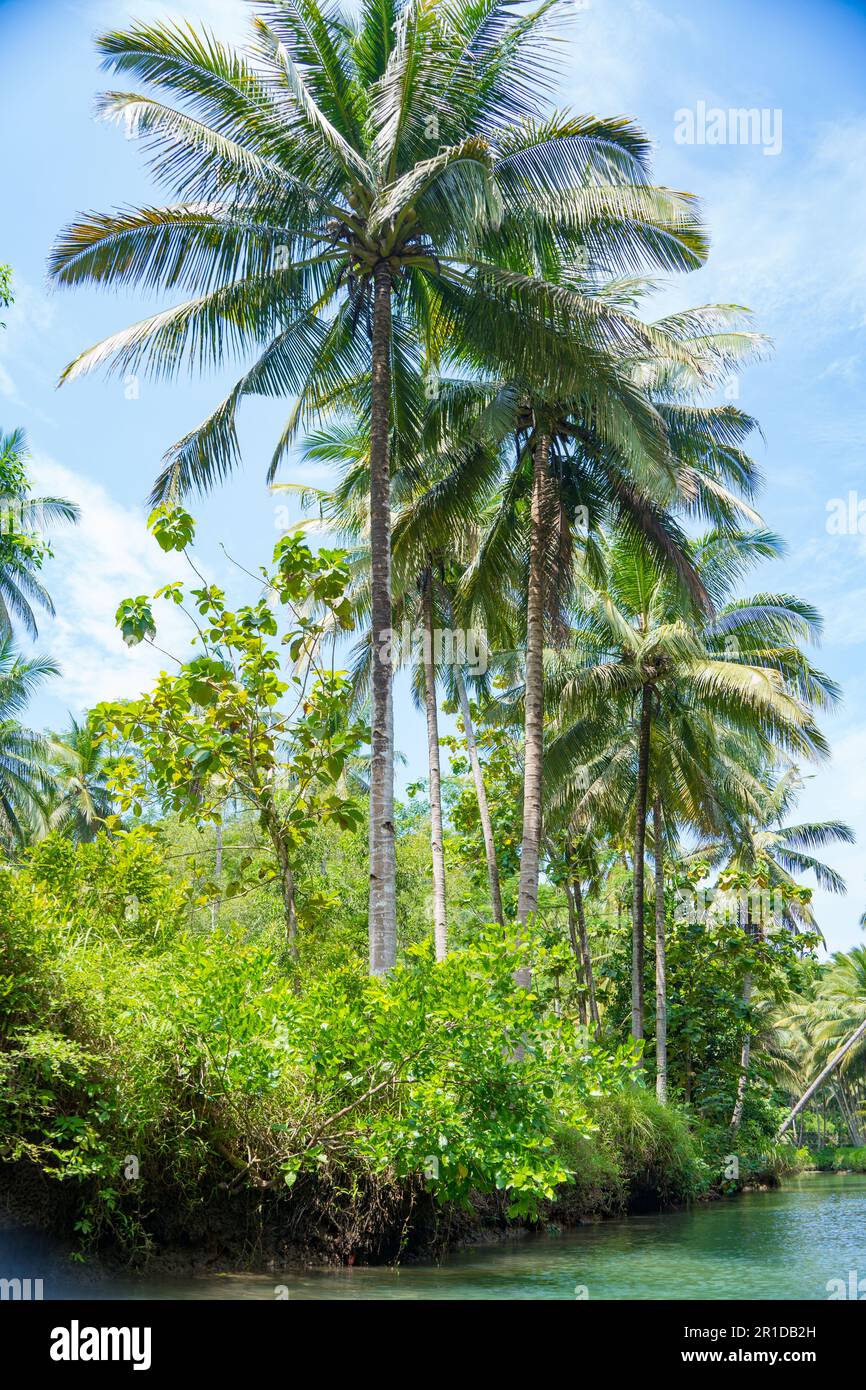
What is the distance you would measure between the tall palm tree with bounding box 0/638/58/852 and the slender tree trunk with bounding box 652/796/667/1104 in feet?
66.8

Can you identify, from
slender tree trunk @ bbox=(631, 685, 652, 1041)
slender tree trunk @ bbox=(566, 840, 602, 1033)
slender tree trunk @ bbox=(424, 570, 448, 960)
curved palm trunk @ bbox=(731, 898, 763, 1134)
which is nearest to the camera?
slender tree trunk @ bbox=(424, 570, 448, 960)

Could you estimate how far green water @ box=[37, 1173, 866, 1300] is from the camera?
326 inches

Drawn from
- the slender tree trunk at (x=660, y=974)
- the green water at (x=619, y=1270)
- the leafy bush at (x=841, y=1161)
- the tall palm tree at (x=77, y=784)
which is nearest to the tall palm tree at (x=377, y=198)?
the green water at (x=619, y=1270)

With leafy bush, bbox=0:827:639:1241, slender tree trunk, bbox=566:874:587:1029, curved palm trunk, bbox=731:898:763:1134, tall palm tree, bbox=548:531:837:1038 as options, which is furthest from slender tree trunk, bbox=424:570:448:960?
leafy bush, bbox=0:827:639:1241

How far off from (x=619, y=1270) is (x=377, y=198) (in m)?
11.3

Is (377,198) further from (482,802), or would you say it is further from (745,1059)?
(745,1059)

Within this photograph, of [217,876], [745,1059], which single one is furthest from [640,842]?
[217,876]

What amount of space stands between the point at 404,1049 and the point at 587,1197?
7.83 metres

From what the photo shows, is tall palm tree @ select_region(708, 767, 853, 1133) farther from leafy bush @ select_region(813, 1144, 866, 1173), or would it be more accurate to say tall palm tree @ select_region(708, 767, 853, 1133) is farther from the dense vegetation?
leafy bush @ select_region(813, 1144, 866, 1173)

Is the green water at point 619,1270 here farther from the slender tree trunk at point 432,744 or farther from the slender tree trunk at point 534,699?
the slender tree trunk at point 432,744

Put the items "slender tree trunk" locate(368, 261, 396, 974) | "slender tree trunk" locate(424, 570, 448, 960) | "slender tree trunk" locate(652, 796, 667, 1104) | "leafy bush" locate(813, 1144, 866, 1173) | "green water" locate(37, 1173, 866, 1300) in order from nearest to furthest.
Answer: "green water" locate(37, 1173, 866, 1300), "slender tree trunk" locate(368, 261, 396, 974), "slender tree trunk" locate(424, 570, 448, 960), "slender tree trunk" locate(652, 796, 667, 1104), "leafy bush" locate(813, 1144, 866, 1173)

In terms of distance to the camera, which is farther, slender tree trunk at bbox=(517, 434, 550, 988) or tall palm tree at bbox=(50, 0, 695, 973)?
slender tree trunk at bbox=(517, 434, 550, 988)

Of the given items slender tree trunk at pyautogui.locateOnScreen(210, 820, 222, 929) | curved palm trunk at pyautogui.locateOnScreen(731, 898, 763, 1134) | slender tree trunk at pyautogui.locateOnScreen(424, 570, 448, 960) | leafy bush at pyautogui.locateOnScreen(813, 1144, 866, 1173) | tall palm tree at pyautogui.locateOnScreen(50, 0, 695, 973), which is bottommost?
leafy bush at pyautogui.locateOnScreen(813, 1144, 866, 1173)
